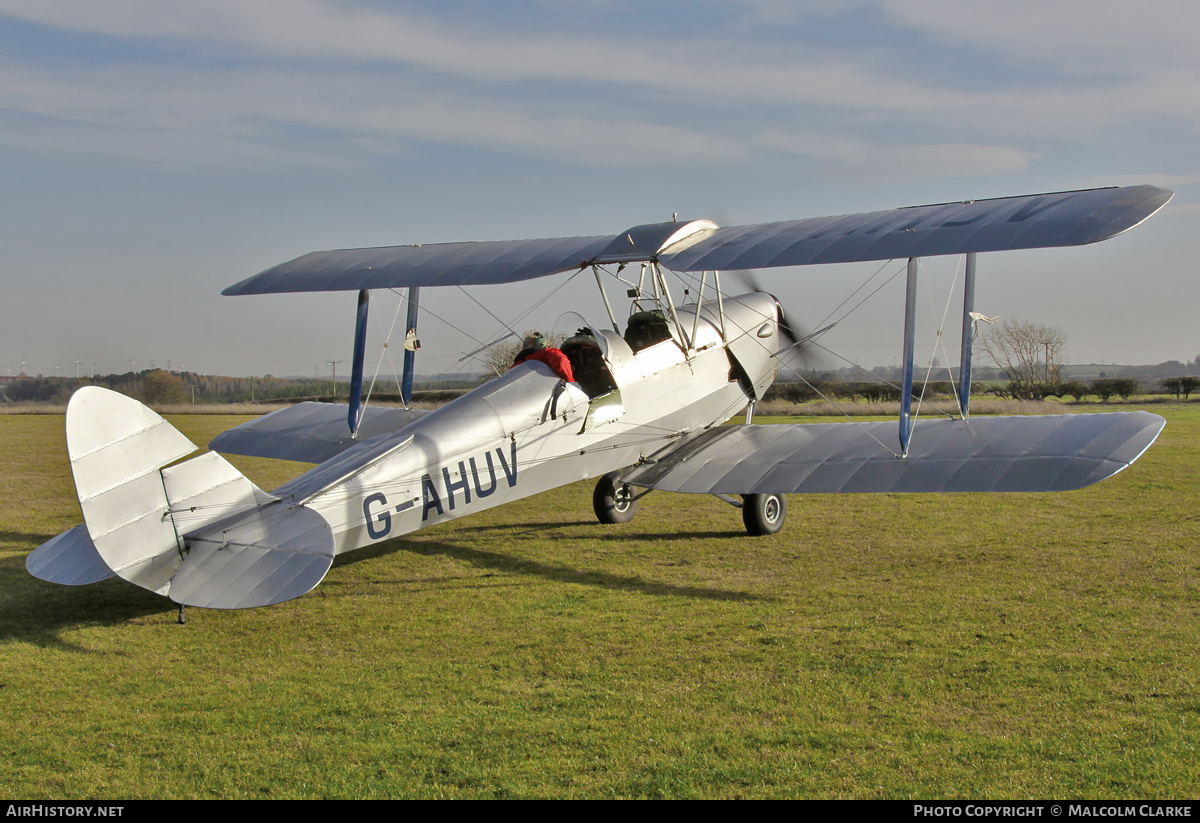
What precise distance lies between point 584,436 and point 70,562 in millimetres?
3889

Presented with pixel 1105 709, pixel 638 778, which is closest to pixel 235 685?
pixel 638 778

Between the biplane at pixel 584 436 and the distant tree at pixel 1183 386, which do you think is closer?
the biplane at pixel 584 436

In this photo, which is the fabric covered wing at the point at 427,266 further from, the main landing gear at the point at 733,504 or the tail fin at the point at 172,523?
the tail fin at the point at 172,523

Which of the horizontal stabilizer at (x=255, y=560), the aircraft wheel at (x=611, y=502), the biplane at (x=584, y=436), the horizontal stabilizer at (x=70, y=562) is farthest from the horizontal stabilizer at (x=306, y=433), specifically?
the horizontal stabilizer at (x=255, y=560)

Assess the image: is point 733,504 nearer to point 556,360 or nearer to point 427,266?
point 556,360

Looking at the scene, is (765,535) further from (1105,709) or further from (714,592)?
(1105,709)

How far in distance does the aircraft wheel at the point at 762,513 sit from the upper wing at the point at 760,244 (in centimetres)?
249

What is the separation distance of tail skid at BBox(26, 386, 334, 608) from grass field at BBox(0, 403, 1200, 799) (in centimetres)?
46

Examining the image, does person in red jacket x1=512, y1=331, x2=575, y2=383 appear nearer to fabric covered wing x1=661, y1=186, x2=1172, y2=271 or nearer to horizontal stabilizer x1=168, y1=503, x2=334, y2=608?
fabric covered wing x1=661, y1=186, x2=1172, y2=271

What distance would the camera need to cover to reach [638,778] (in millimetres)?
3387

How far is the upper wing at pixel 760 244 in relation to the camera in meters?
6.01

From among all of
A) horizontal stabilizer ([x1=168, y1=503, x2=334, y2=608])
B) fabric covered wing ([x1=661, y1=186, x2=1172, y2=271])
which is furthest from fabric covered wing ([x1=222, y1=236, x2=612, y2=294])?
horizontal stabilizer ([x1=168, y1=503, x2=334, y2=608])

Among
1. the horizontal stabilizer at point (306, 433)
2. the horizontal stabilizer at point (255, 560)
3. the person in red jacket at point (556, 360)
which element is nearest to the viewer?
the horizontal stabilizer at point (255, 560)

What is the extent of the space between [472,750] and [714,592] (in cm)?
306
